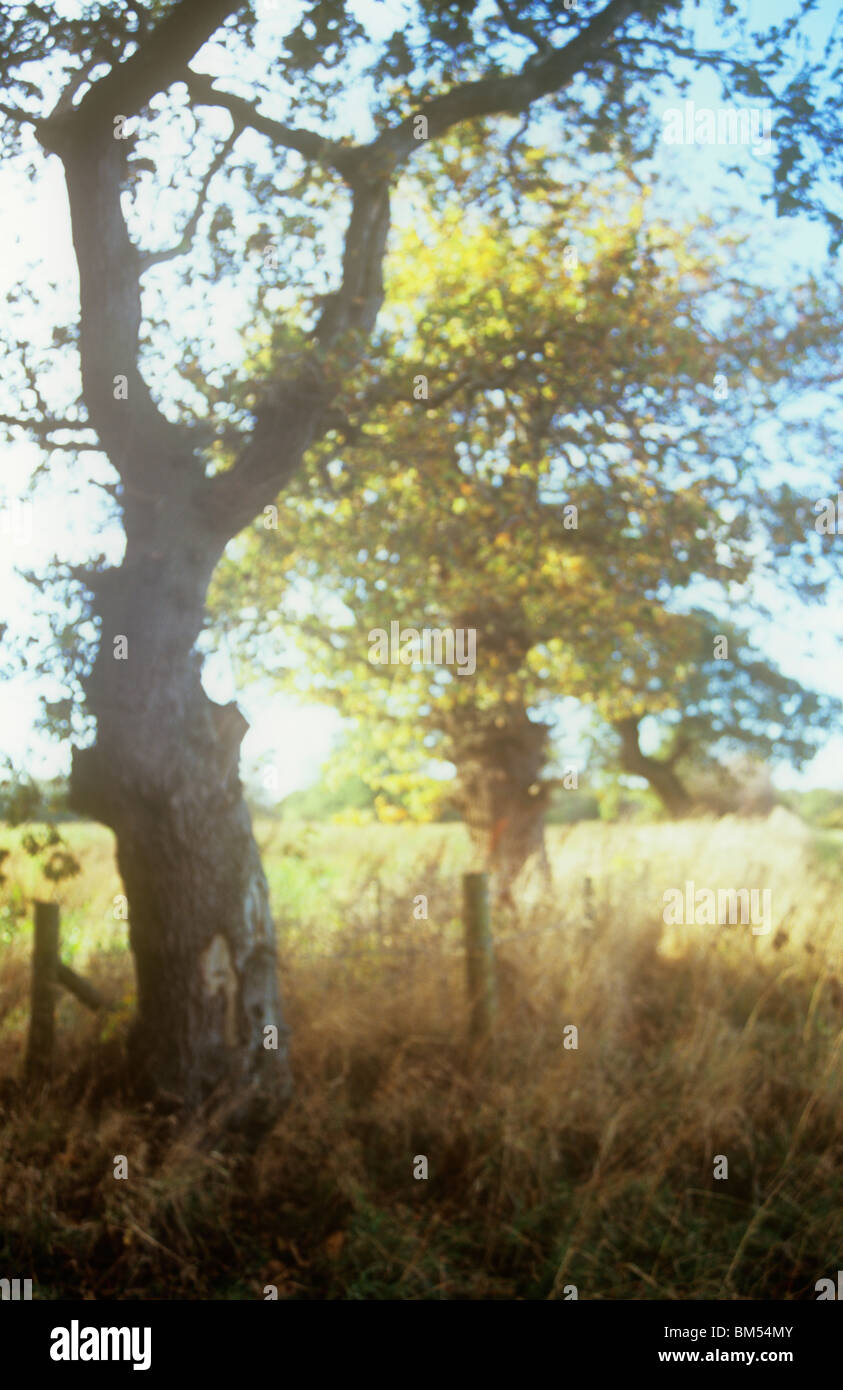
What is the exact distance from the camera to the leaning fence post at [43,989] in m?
5.50

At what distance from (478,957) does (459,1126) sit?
102 centimetres

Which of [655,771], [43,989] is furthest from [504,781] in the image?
[655,771]

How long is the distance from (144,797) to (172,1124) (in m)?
1.55

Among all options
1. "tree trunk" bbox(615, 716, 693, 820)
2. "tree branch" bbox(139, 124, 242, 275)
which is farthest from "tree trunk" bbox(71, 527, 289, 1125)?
"tree trunk" bbox(615, 716, 693, 820)

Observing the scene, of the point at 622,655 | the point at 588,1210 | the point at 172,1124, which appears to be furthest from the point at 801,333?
the point at 172,1124

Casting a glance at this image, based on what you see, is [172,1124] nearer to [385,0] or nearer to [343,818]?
[385,0]

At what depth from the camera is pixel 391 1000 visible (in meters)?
5.90

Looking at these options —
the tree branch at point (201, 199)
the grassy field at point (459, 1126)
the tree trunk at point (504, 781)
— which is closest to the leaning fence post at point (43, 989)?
the grassy field at point (459, 1126)

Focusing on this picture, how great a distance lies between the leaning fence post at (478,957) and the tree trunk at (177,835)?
1.12 meters

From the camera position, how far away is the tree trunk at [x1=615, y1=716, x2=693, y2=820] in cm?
2206

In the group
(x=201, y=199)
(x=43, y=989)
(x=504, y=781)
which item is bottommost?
(x=43, y=989)

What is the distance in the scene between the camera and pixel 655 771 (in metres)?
23.0

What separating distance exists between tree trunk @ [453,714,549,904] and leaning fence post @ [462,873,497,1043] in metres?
4.95

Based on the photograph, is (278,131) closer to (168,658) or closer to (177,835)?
(168,658)
